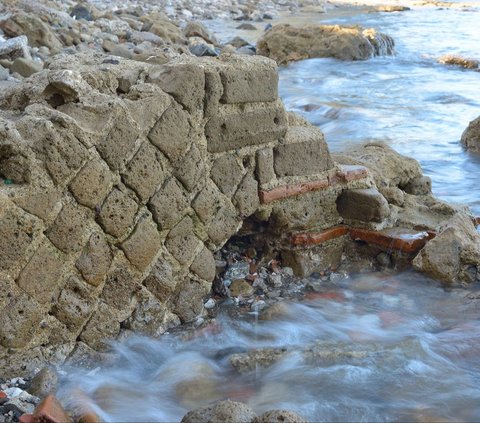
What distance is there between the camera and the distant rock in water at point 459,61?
14.7m

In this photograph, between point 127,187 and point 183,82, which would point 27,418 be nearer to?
point 127,187

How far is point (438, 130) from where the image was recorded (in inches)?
383

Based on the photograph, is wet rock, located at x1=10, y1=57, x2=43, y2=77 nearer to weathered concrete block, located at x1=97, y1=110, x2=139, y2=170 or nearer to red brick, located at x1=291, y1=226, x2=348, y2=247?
red brick, located at x1=291, y1=226, x2=348, y2=247

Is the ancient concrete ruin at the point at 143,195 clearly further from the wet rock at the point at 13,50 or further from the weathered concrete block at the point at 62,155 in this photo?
the wet rock at the point at 13,50

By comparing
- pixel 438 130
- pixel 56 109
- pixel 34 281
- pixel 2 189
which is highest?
pixel 56 109

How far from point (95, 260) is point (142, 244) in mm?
283

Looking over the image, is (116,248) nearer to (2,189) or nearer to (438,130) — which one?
(2,189)

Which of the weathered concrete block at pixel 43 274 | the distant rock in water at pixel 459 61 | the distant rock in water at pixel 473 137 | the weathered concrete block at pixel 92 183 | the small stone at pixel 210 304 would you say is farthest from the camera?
the distant rock in water at pixel 459 61

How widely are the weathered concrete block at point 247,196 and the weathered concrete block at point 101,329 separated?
1.00 m

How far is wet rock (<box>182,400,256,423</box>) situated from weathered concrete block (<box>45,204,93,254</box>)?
102 centimetres

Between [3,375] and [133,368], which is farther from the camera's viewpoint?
[133,368]

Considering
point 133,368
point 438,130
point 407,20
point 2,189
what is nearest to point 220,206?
point 133,368

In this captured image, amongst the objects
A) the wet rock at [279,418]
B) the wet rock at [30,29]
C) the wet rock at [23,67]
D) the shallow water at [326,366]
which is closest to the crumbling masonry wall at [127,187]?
the shallow water at [326,366]

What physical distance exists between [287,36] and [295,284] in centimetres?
1225
